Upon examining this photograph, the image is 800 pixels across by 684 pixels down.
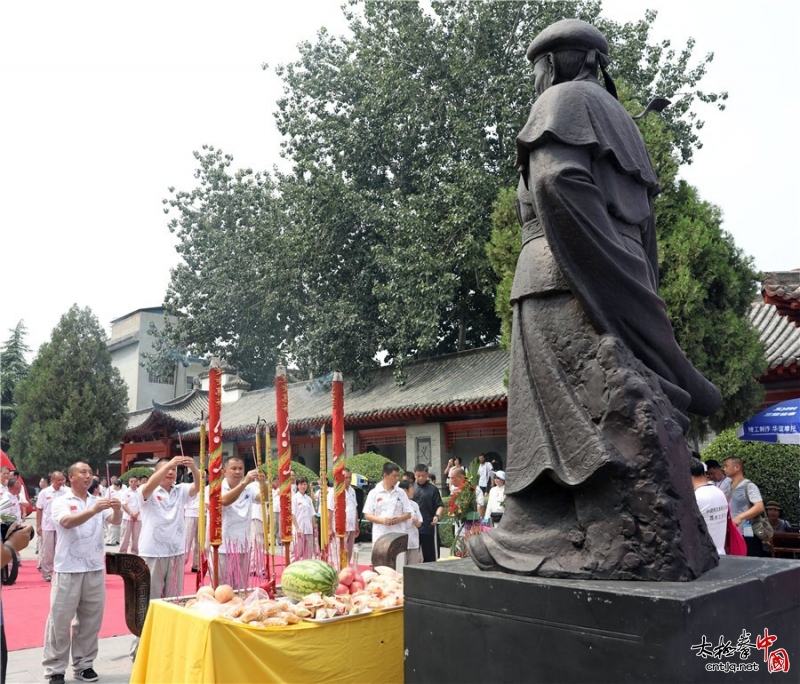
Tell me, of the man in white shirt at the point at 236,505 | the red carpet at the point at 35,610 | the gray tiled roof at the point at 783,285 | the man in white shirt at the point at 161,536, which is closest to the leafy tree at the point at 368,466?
the red carpet at the point at 35,610

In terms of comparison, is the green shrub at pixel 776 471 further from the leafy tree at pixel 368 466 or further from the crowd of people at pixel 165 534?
the leafy tree at pixel 368 466

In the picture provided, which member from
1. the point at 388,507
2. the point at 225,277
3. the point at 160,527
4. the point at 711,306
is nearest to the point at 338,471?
the point at 160,527

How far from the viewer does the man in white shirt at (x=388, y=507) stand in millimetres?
7719

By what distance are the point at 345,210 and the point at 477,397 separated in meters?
6.36

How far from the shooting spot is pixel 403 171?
742 inches

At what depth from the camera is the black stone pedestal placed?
2189 mm

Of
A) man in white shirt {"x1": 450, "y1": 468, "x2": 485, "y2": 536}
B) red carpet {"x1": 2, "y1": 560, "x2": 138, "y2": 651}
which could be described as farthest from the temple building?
red carpet {"x1": 2, "y1": 560, "x2": 138, "y2": 651}

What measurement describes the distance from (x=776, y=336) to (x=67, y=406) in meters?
23.0

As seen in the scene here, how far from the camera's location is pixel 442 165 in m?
16.8

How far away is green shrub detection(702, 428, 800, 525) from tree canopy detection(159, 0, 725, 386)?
629 cm

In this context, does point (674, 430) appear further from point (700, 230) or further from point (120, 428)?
point (120, 428)

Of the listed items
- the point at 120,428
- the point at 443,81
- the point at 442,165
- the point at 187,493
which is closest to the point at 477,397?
the point at 442,165

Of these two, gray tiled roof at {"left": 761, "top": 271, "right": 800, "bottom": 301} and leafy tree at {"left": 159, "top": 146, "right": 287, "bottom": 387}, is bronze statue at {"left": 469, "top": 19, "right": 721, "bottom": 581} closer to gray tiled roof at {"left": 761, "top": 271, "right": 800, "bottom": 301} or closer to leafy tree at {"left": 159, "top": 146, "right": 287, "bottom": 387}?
gray tiled roof at {"left": 761, "top": 271, "right": 800, "bottom": 301}

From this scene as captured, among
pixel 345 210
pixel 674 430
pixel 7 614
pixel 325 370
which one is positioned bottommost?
pixel 7 614
